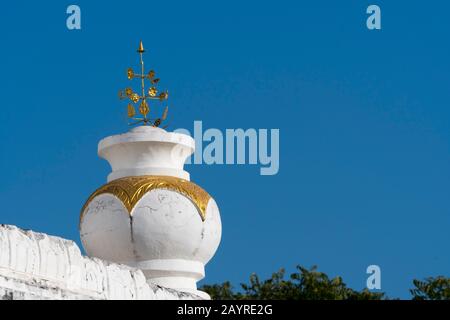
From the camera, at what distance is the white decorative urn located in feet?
73.2

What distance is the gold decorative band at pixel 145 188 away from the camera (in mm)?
22406

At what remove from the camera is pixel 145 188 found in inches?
884

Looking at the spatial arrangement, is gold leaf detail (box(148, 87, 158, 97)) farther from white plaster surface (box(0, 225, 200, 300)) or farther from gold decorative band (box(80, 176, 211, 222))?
white plaster surface (box(0, 225, 200, 300))

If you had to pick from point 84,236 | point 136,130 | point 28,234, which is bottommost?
point 28,234

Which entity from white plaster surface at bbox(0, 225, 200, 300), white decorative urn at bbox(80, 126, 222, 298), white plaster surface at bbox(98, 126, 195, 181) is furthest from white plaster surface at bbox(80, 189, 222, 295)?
white plaster surface at bbox(0, 225, 200, 300)

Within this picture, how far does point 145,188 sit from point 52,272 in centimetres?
706

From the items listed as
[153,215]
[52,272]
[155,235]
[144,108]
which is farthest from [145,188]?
[52,272]

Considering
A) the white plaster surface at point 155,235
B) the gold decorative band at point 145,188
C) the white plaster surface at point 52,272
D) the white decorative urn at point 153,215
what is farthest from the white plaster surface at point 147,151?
the white plaster surface at point 52,272

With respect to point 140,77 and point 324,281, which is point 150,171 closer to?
point 140,77

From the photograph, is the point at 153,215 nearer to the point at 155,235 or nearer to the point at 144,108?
the point at 155,235

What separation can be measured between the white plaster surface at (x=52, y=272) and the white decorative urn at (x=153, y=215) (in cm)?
509
